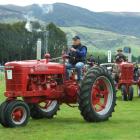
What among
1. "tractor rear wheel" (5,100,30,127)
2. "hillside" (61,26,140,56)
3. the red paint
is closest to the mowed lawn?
"tractor rear wheel" (5,100,30,127)

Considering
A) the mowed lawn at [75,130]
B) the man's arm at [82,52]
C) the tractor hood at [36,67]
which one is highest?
the man's arm at [82,52]

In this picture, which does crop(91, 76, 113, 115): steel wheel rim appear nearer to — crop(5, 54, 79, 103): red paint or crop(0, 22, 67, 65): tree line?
crop(5, 54, 79, 103): red paint

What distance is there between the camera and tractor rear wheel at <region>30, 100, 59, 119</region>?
1269 cm

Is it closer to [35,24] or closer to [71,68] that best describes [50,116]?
[71,68]

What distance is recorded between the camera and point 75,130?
10.4 meters

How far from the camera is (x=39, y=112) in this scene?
1272 cm

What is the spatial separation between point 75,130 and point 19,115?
1.23m

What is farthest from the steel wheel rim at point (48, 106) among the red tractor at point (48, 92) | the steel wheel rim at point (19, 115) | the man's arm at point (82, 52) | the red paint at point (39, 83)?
the steel wheel rim at point (19, 115)

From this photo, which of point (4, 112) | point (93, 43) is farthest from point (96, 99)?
point (93, 43)

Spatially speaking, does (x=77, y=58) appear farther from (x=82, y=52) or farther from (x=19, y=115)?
(x=19, y=115)

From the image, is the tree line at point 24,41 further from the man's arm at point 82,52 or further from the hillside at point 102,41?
the man's arm at point 82,52

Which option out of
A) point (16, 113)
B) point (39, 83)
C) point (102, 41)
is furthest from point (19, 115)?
point (102, 41)

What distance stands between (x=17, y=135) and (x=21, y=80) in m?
1.83

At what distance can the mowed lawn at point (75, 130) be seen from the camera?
9.54 meters
